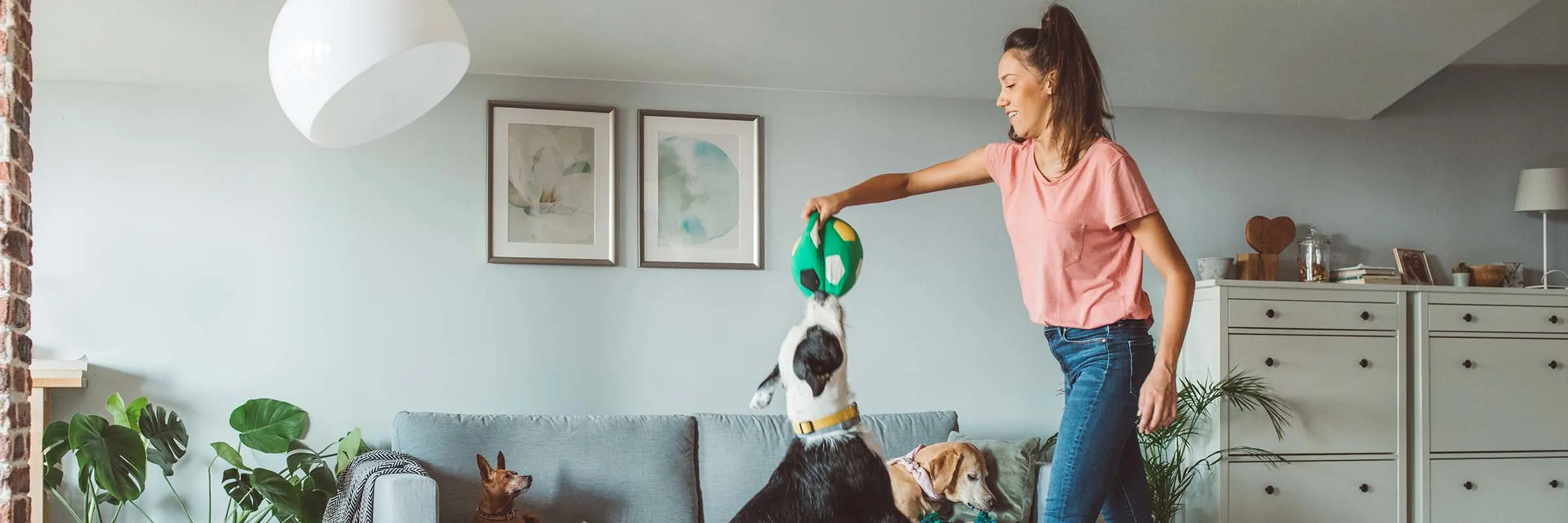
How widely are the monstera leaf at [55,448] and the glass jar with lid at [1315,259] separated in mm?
3926

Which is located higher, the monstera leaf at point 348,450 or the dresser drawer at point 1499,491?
the monstera leaf at point 348,450

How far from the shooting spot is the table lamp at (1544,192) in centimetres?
407

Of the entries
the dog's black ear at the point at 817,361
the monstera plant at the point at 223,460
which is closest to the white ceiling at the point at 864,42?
the monstera plant at the point at 223,460

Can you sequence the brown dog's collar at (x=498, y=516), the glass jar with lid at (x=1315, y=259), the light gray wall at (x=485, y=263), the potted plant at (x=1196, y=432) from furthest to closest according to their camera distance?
the glass jar with lid at (x=1315, y=259) → the potted plant at (x=1196, y=432) → the light gray wall at (x=485, y=263) → the brown dog's collar at (x=498, y=516)

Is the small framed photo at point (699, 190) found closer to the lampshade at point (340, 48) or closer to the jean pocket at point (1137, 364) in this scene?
the lampshade at point (340, 48)

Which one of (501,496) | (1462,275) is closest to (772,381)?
(501,496)

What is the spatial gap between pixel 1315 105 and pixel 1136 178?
290 centimetres

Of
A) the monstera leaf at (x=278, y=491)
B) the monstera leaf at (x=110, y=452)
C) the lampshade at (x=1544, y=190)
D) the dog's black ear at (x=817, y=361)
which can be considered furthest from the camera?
the lampshade at (x=1544, y=190)

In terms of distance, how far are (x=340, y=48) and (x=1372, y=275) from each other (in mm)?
3584

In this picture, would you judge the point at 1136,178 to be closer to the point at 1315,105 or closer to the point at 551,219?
the point at 551,219

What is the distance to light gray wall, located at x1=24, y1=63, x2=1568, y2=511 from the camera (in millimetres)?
3334

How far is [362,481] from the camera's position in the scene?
267 cm

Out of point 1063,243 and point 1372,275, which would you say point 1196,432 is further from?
point 1063,243

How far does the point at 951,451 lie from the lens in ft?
10.1
